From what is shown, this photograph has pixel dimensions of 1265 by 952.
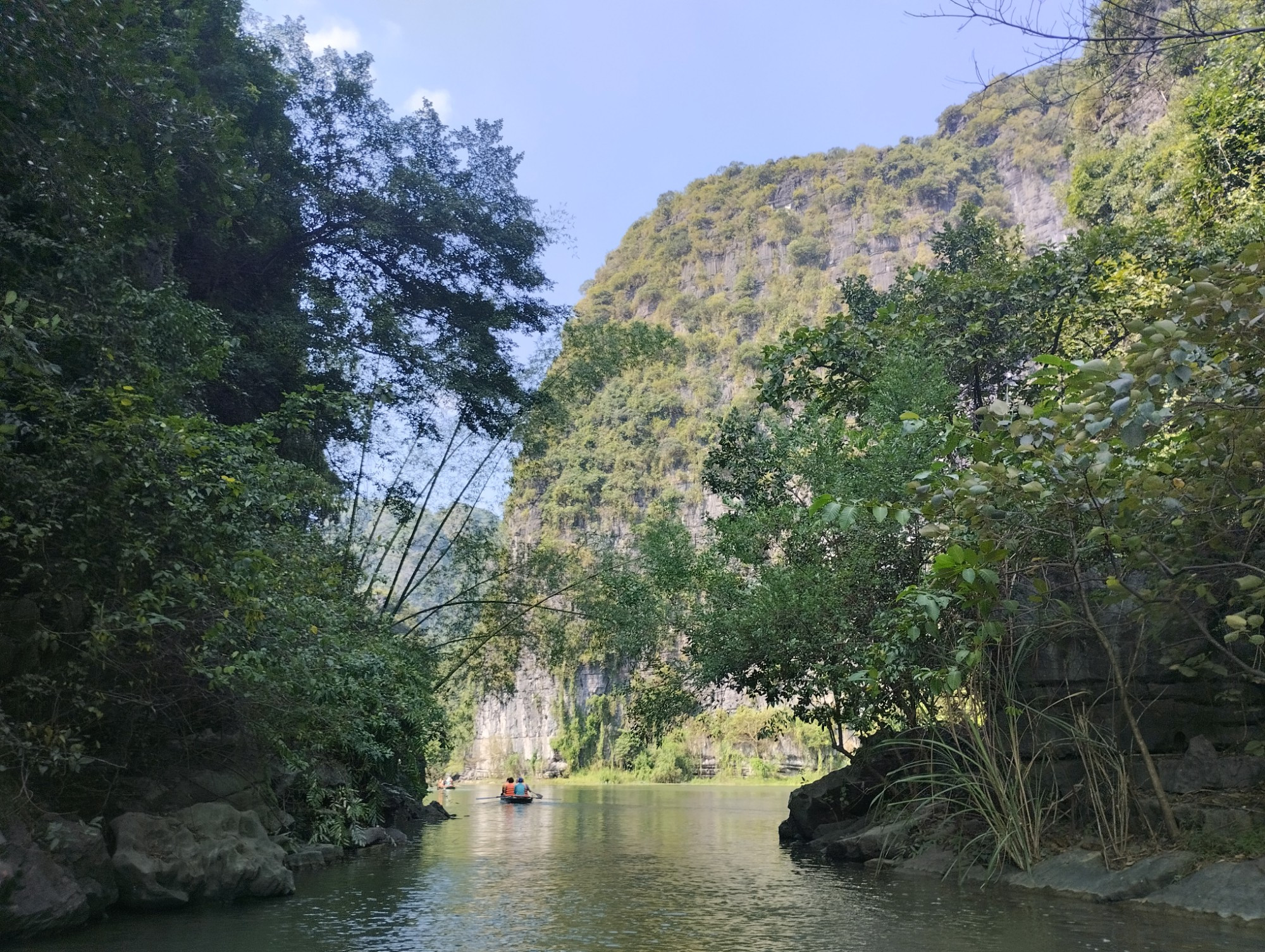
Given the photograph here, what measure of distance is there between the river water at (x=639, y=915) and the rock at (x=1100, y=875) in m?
0.16

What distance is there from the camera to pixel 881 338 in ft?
35.6

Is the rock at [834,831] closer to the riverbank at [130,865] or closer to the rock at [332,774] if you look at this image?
the rock at [332,774]

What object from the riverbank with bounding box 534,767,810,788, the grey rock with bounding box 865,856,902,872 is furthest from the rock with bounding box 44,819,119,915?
the riverbank with bounding box 534,767,810,788

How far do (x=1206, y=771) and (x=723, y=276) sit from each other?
6998 centimetres

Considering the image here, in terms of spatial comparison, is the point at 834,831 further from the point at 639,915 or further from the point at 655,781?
the point at 655,781

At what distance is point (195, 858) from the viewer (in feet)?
20.0

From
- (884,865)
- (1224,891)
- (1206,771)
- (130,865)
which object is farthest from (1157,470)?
(130,865)

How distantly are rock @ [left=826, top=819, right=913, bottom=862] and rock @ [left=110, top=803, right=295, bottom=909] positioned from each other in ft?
16.5

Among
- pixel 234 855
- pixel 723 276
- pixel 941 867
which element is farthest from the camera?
pixel 723 276

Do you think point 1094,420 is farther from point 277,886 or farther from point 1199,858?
point 277,886

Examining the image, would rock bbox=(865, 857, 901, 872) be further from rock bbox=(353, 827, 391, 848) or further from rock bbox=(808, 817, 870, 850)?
rock bbox=(353, 827, 391, 848)

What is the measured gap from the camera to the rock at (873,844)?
837cm

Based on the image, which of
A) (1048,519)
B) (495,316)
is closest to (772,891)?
(1048,519)

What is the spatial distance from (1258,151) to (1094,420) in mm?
11507
